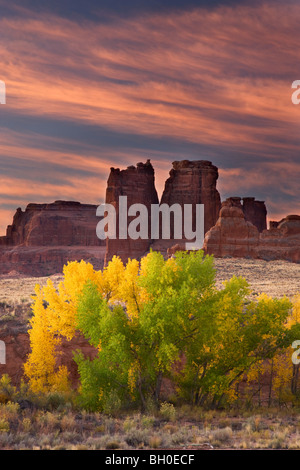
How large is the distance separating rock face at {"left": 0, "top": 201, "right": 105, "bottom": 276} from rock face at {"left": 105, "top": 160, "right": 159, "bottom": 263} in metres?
38.8

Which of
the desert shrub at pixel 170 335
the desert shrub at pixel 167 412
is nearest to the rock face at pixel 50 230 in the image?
the desert shrub at pixel 170 335

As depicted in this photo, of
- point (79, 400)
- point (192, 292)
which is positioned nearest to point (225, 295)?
point (192, 292)

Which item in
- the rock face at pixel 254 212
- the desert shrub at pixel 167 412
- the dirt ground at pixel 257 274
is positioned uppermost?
the rock face at pixel 254 212

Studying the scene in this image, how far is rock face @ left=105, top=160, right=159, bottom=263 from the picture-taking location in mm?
104750

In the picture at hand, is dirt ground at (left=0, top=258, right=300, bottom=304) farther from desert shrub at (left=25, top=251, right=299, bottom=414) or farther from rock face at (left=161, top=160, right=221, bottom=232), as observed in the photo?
rock face at (left=161, top=160, right=221, bottom=232)

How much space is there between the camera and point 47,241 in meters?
179

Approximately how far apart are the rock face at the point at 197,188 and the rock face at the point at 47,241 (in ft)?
141

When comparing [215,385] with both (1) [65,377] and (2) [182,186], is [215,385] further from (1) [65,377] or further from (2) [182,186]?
(2) [182,186]

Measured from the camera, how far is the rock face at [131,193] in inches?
4124

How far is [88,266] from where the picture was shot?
24938mm

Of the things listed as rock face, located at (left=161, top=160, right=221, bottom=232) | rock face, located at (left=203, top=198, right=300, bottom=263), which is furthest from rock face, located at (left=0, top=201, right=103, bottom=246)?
rock face, located at (left=203, top=198, right=300, bottom=263)

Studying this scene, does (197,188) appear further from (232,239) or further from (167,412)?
(167,412)

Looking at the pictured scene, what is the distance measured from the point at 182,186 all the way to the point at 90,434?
98663 mm

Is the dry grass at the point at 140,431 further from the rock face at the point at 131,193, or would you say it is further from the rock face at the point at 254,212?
the rock face at the point at 254,212
